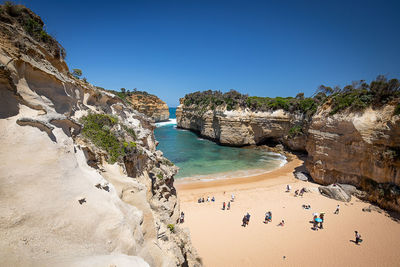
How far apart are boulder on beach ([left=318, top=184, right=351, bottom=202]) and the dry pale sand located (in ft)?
1.56

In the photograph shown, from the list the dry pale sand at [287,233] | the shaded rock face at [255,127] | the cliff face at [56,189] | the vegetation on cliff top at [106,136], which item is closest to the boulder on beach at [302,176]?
the dry pale sand at [287,233]

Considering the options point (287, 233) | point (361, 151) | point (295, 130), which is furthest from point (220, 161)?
point (287, 233)

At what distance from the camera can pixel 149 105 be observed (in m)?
67.2

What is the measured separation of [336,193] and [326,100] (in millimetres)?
9216

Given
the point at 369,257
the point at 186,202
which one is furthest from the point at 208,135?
the point at 369,257

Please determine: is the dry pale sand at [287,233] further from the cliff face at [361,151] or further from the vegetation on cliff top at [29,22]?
A: the vegetation on cliff top at [29,22]

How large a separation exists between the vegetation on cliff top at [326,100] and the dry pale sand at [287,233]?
8.01m

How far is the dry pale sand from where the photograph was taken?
8.59 meters

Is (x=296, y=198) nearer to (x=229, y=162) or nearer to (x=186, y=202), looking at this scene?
(x=186, y=202)

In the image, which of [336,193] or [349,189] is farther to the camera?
[349,189]

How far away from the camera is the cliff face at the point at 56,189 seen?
2906 mm

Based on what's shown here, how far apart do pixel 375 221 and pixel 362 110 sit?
8.30 meters

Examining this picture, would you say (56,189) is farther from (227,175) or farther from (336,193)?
(227,175)

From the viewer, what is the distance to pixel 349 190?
14.8 metres
